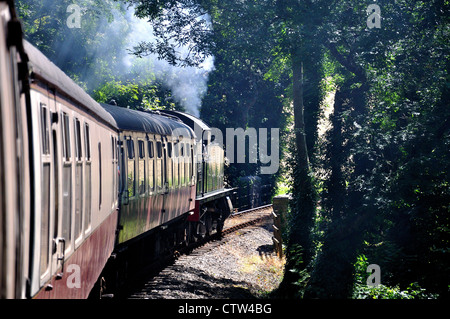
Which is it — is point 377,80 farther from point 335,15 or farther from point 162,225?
point 162,225

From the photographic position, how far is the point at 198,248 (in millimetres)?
19406

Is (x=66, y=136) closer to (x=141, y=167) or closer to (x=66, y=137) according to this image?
(x=66, y=137)

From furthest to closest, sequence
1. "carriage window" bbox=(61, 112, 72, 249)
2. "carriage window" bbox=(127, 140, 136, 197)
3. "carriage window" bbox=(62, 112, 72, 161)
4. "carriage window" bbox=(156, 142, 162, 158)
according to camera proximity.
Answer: "carriage window" bbox=(156, 142, 162, 158) → "carriage window" bbox=(127, 140, 136, 197) → "carriage window" bbox=(62, 112, 72, 161) → "carriage window" bbox=(61, 112, 72, 249)

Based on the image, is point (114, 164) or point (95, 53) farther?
point (95, 53)

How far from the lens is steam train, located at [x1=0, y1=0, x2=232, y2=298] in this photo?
2477 millimetres

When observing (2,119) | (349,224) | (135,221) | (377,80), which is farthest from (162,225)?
(2,119)

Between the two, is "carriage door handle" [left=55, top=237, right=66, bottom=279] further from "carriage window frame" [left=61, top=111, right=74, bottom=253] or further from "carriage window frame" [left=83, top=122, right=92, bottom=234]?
"carriage window frame" [left=83, top=122, right=92, bottom=234]

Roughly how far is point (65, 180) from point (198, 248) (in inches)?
598

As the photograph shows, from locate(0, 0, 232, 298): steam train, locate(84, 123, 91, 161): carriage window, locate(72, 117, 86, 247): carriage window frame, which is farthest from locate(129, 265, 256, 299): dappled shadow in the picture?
locate(72, 117, 86, 247): carriage window frame

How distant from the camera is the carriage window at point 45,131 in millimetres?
3574

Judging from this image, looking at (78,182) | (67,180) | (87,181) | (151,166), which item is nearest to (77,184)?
(78,182)

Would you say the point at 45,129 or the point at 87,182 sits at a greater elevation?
the point at 45,129

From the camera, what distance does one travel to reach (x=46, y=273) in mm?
3783

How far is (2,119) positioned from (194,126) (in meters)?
17.1
